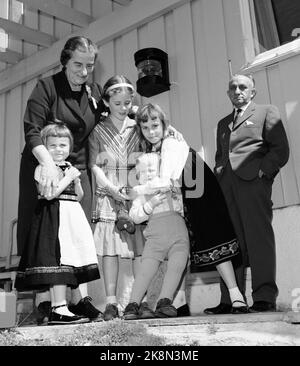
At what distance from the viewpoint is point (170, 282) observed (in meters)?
2.73

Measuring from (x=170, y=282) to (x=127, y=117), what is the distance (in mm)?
1182

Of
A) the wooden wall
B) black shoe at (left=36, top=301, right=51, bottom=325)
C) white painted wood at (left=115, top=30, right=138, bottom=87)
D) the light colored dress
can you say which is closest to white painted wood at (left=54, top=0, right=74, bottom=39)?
the wooden wall

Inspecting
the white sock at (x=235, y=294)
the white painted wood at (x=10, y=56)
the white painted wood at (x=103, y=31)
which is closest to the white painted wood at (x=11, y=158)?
the white painted wood at (x=103, y=31)

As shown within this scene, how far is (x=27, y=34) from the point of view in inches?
193

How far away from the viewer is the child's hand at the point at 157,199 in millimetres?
2838

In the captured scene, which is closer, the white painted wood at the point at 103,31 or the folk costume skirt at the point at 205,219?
the folk costume skirt at the point at 205,219

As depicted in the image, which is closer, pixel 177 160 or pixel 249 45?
pixel 177 160

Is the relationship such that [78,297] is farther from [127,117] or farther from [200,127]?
[200,127]

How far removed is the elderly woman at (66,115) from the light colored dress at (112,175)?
3.2 inches

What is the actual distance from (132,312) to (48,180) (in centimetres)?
87

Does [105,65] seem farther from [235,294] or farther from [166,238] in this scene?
[235,294]

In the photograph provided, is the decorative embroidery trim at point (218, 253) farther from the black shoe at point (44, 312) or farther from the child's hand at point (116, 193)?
the black shoe at point (44, 312)
